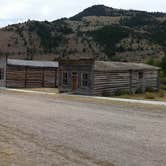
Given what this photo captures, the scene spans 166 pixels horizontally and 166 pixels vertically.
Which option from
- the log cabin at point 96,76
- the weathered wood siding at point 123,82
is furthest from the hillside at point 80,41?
the weathered wood siding at point 123,82

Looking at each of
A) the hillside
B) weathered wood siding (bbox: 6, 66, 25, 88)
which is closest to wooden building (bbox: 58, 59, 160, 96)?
weathered wood siding (bbox: 6, 66, 25, 88)

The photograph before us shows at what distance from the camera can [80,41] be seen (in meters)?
101

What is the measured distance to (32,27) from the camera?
107 m

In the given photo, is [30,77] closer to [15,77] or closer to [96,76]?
[15,77]

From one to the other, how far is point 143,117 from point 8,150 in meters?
8.50

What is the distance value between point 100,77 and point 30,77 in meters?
14.3

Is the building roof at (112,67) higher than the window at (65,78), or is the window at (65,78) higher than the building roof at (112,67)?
the building roof at (112,67)

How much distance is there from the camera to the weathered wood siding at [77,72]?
34.2m

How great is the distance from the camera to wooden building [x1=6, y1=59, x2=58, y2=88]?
45.7 metres

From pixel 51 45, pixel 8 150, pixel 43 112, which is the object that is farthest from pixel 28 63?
pixel 51 45

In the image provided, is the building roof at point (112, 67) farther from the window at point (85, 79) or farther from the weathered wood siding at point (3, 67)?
the weathered wood siding at point (3, 67)

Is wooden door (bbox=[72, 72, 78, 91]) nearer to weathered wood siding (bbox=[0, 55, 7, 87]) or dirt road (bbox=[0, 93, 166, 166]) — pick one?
weathered wood siding (bbox=[0, 55, 7, 87])

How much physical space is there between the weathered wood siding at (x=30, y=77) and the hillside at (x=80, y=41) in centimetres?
3951

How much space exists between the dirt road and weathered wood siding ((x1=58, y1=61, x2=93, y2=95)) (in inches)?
621
